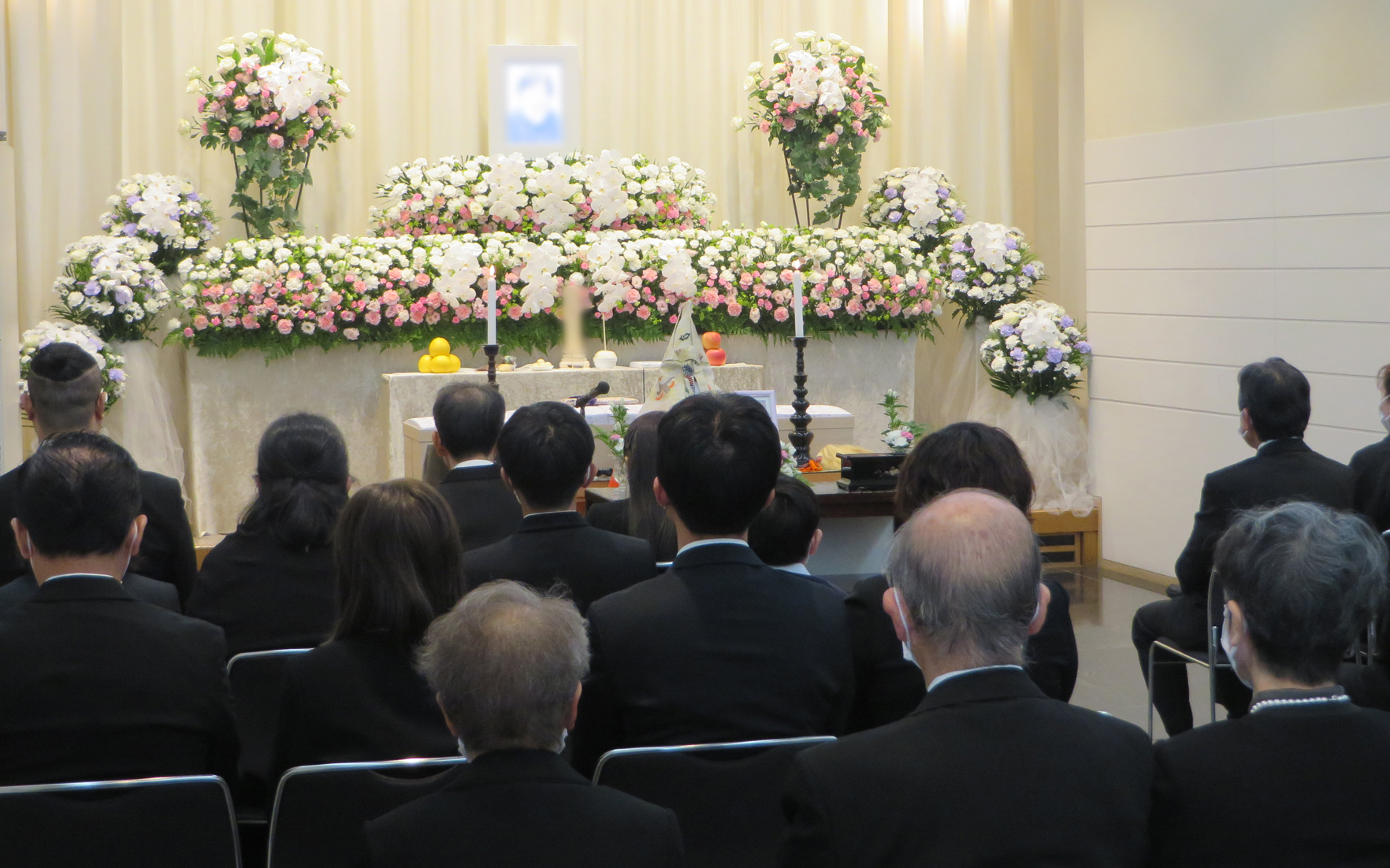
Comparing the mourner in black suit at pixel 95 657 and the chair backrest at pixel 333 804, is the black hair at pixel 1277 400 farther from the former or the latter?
the mourner in black suit at pixel 95 657

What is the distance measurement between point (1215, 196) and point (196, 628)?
5.77m

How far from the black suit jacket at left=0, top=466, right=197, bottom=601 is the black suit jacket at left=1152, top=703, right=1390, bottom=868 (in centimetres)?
237

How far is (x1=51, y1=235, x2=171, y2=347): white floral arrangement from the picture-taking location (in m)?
6.62

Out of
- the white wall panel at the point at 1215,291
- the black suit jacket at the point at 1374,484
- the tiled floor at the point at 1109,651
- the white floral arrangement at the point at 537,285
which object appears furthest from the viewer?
the white floral arrangement at the point at 537,285

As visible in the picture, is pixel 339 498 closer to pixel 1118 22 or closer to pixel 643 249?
pixel 643 249

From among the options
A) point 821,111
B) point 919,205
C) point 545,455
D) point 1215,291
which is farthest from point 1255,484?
point 821,111

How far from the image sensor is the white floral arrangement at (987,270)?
302 inches

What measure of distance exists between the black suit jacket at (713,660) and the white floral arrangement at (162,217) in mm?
5470

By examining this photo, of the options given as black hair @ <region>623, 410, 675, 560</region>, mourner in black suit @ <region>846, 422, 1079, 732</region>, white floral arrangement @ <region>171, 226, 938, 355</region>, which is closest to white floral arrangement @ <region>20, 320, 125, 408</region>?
white floral arrangement @ <region>171, 226, 938, 355</region>

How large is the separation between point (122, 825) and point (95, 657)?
11.5 inches

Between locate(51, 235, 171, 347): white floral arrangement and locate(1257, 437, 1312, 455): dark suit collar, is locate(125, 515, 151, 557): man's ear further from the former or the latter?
locate(51, 235, 171, 347): white floral arrangement

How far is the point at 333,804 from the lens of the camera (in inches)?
78.4

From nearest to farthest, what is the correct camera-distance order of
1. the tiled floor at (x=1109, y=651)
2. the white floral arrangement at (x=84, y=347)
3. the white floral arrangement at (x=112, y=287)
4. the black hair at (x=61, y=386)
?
1. the black hair at (x=61, y=386)
2. the tiled floor at (x=1109, y=651)
3. the white floral arrangement at (x=84, y=347)
4. the white floral arrangement at (x=112, y=287)

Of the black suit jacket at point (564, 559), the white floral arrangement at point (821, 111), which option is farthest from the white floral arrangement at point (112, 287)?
the black suit jacket at point (564, 559)
